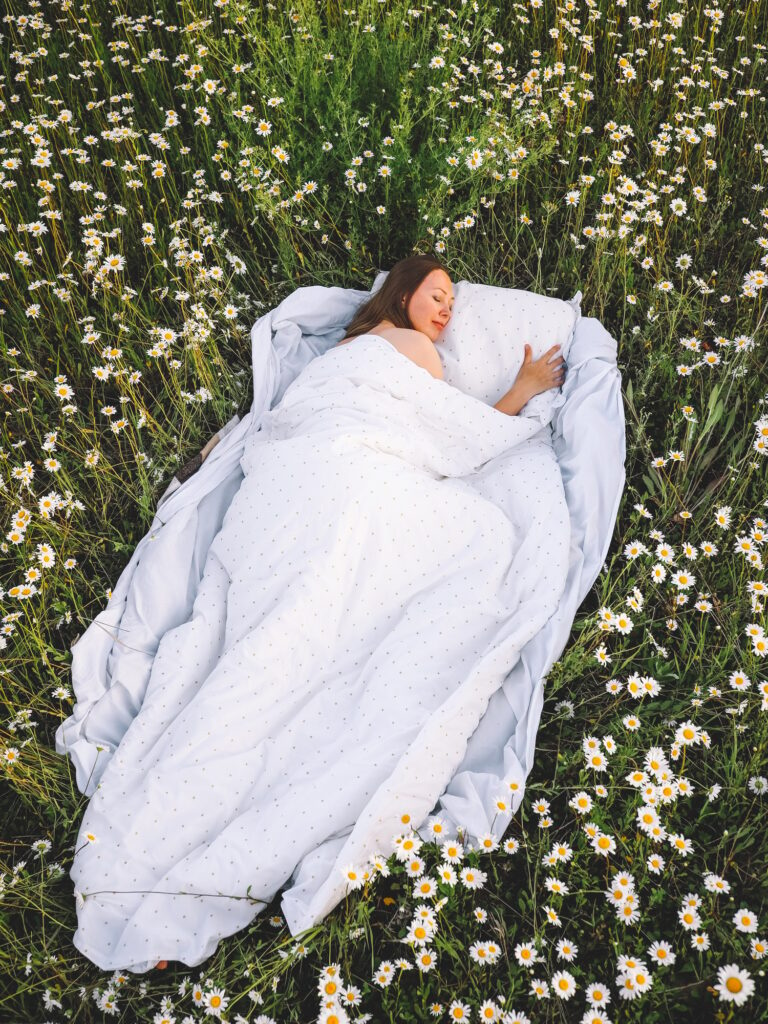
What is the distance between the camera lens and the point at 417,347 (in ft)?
10.8

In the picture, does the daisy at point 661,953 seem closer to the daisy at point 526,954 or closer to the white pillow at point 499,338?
the daisy at point 526,954

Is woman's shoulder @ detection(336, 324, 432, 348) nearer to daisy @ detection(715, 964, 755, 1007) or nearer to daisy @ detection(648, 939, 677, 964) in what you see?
daisy @ detection(648, 939, 677, 964)

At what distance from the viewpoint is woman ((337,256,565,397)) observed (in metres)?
3.45

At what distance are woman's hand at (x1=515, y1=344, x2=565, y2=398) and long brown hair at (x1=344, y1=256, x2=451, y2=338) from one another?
0.57 meters

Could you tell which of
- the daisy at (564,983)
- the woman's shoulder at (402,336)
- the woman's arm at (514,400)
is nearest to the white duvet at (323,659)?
the woman's shoulder at (402,336)

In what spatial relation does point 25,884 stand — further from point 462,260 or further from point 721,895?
point 462,260

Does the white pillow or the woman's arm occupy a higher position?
the white pillow

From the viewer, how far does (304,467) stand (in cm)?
277

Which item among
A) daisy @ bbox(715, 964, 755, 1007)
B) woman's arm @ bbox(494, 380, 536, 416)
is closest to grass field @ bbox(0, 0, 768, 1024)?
daisy @ bbox(715, 964, 755, 1007)

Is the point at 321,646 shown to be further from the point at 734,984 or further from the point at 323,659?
the point at 734,984

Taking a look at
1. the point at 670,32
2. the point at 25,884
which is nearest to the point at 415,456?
the point at 25,884

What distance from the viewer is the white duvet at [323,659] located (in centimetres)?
214

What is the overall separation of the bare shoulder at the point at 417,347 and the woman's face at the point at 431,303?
14 centimetres

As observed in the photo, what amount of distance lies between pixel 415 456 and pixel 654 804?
157cm
